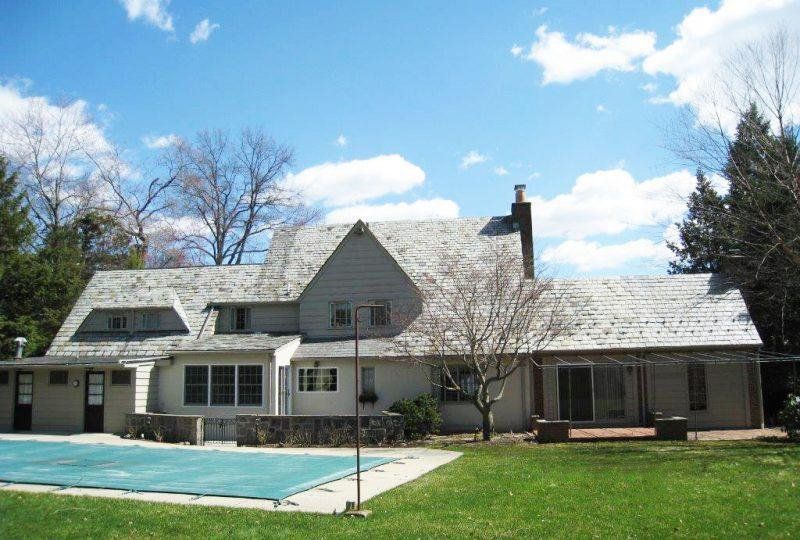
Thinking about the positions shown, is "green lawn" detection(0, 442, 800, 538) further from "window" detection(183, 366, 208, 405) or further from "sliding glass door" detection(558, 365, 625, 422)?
"window" detection(183, 366, 208, 405)

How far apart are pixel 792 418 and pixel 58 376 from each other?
2513 cm

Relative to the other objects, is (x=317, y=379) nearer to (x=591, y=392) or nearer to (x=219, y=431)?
(x=219, y=431)

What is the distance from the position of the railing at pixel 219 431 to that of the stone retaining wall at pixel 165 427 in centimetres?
68

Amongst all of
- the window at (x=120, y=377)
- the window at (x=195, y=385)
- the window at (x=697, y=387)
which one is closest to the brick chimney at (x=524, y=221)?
the window at (x=697, y=387)

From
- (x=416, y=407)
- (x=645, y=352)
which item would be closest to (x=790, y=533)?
(x=416, y=407)

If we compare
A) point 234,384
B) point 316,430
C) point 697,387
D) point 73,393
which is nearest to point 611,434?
point 697,387

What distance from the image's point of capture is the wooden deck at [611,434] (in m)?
21.6

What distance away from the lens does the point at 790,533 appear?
9.77 m

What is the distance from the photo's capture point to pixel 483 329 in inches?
984

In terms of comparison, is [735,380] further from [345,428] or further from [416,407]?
[345,428]

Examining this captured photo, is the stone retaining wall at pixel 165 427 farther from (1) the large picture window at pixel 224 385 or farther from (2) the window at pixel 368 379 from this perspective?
(2) the window at pixel 368 379

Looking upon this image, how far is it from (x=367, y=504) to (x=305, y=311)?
16887 mm

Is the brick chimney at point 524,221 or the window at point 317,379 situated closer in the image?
the window at point 317,379

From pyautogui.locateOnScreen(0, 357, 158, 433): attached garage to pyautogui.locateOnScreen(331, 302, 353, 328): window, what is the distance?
7007 millimetres
